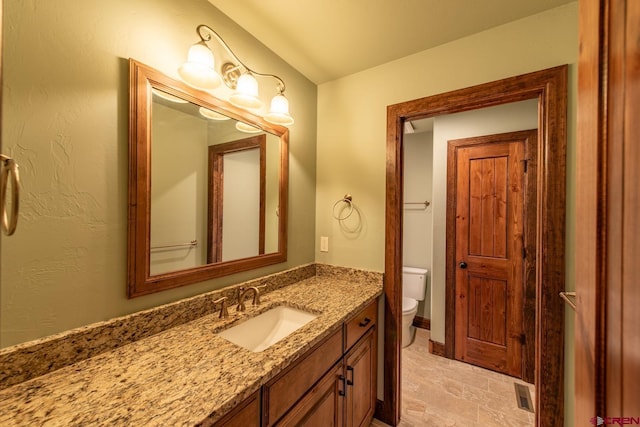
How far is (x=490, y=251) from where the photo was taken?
219cm

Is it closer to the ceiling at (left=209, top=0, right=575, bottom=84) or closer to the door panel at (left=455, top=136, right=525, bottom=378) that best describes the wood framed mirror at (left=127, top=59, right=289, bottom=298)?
the ceiling at (left=209, top=0, right=575, bottom=84)

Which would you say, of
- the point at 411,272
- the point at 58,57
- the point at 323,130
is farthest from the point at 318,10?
the point at 411,272

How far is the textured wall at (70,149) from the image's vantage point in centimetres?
74

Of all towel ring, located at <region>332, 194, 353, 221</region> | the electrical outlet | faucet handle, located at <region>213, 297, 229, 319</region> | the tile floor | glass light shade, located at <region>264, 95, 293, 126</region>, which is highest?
glass light shade, located at <region>264, 95, 293, 126</region>

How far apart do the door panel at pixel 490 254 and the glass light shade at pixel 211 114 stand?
206cm

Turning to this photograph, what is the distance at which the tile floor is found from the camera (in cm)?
166

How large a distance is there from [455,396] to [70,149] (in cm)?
263

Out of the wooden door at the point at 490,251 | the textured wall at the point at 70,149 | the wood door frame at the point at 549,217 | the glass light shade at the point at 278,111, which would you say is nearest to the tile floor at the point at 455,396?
the wooden door at the point at 490,251

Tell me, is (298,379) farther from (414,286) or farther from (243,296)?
(414,286)

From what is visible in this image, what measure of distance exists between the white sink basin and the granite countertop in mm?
143

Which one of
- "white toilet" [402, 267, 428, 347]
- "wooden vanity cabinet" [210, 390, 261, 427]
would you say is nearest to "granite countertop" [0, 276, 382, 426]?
"wooden vanity cabinet" [210, 390, 261, 427]

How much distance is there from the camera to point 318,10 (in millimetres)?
1290

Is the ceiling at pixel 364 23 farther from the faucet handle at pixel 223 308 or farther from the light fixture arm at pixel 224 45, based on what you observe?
the faucet handle at pixel 223 308

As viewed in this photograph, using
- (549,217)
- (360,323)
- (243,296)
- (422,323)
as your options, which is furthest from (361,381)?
(422,323)
